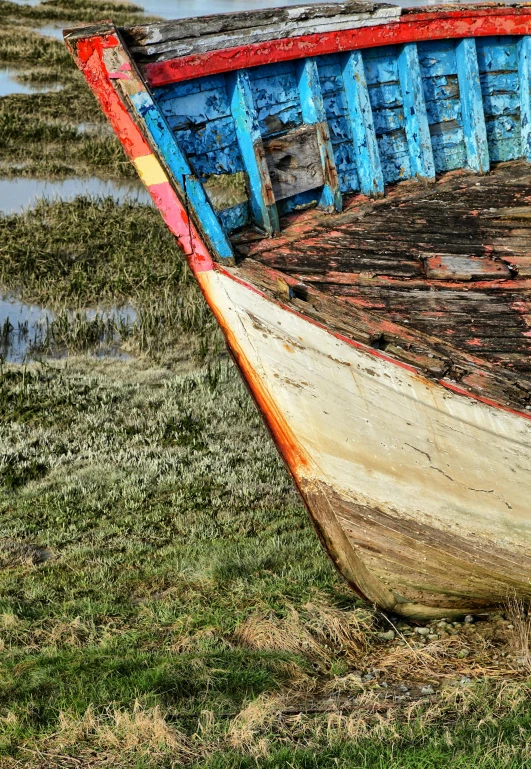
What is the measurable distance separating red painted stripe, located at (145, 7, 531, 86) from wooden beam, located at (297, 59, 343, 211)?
10cm

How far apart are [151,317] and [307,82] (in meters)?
5.30

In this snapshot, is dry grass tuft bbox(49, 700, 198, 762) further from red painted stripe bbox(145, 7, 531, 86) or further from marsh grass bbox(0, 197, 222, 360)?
marsh grass bbox(0, 197, 222, 360)

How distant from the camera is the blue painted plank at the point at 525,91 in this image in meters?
6.26

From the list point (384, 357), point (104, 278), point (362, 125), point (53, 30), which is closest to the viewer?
point (384, 357)

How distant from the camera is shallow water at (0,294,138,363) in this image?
944 cm

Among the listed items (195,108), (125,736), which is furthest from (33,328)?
(125,736)

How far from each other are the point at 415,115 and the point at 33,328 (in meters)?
5.62

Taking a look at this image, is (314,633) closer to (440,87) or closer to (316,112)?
(316,112)

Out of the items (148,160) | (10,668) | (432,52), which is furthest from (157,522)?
(432,52)

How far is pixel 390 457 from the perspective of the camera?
13.9ft

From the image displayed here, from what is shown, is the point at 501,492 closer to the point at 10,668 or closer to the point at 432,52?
the point at 10,668

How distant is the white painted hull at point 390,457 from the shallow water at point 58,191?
10197 millimetres

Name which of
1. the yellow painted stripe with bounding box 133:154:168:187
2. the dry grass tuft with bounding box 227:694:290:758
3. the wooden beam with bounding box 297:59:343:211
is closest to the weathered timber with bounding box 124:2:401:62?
the wooden beam with bounding box 297:59:343:211

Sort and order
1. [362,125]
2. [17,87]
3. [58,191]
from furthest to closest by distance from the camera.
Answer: [17,87] < [58,191] < [362,125]
